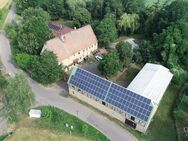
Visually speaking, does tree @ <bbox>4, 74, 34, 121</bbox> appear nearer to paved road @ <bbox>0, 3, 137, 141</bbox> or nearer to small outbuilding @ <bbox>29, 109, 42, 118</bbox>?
small outbuilding @ <bbox>29, 109, 42, 118</bbox>

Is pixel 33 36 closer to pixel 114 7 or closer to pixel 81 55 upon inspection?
pixel 81 55

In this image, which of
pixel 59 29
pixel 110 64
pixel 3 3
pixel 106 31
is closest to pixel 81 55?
pixel 106 31

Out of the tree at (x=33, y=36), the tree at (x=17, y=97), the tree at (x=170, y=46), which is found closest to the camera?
the tree at (x=17, y=97)

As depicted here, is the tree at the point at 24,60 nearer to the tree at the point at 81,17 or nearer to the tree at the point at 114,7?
the tree at the point at 81,17

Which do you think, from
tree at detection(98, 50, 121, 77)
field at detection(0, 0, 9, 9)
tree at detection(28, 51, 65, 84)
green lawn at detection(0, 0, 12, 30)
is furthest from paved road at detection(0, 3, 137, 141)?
field at detection(0, 0, 9, 9)

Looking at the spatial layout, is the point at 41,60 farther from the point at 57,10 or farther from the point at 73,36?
the point at 57,10

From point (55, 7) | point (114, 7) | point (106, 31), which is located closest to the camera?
point (106, 31)

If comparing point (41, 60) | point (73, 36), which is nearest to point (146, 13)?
point (73, 36)

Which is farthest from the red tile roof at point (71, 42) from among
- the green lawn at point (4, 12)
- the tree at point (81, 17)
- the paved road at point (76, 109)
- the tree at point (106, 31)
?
the green lawn at point (4, 12)
